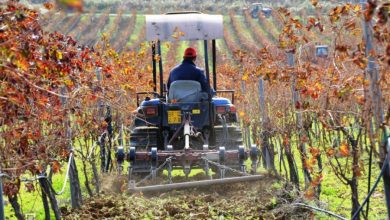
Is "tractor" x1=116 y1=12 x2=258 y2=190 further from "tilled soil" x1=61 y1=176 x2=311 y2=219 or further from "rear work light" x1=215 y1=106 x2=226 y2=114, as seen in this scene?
"tilled soil" x1=61 y1=176 x2=311 y2=219

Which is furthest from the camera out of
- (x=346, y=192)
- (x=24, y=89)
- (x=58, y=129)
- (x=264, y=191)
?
(x=346, y=192)

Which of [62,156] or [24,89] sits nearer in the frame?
[24,89]

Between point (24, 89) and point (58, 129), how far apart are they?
9.72 ft

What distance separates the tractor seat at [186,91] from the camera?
10.5 m

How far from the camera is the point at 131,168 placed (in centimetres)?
979

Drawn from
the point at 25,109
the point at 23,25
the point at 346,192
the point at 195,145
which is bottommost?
the point at 346,192

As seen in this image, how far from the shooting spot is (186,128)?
1015 centimetres

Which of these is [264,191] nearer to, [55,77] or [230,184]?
[230,184]

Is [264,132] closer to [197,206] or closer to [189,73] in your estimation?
[189,73]

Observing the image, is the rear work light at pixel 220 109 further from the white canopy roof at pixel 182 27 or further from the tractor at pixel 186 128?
the white canopy roof at pixel 182 27

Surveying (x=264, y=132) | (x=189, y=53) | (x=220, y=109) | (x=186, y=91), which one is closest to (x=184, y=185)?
(x=186, y=91)

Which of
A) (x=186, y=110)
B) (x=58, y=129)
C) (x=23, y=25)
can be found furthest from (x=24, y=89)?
(x=186, y=110)

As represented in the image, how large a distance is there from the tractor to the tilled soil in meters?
0.29

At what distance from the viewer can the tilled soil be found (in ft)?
26.4
